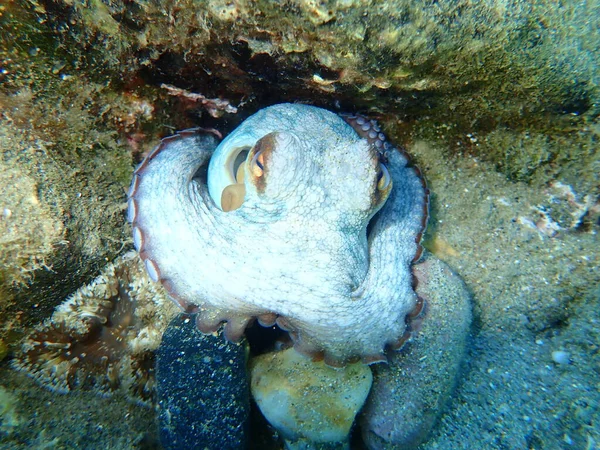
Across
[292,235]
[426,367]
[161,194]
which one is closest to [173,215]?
[161,194]

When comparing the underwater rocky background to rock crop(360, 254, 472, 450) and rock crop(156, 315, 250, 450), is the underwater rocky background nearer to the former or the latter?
rock crop(360, 254, 472, 450)

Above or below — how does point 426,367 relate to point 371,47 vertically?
below

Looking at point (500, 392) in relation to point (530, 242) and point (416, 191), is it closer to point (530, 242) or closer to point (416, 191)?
point (530, 242)

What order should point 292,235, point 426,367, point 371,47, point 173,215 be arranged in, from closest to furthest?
point 371,47 < point 292,235 < point 173,215 < point 426,367

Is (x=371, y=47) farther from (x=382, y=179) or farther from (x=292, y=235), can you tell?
(x=292, y=235)

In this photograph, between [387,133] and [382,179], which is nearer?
[382,179]

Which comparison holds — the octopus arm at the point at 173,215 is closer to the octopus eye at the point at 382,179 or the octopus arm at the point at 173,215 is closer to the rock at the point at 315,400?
the rock at the point at 315,400

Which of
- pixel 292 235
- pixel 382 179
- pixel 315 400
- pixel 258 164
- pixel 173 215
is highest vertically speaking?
pixel 258 164
